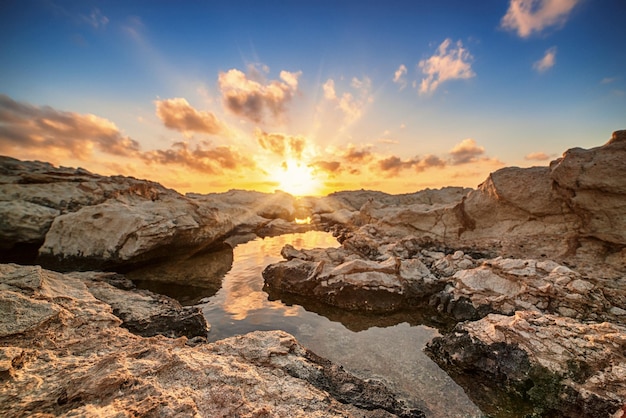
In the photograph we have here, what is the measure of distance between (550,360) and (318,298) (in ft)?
26.8

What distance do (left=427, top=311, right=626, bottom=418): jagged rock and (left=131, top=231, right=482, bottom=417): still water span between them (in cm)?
99

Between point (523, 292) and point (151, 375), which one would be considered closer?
point (151, 375)

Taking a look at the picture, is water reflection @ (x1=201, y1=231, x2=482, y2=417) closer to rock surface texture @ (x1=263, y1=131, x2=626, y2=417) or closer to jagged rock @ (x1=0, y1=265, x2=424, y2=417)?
rock surface texture @ (x1=263, y1=131, x2=626, y2=417)

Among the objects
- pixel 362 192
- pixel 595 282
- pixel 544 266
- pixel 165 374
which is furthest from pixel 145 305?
pixel 362 192

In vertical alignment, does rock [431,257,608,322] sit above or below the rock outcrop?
below

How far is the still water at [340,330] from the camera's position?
6.63 m

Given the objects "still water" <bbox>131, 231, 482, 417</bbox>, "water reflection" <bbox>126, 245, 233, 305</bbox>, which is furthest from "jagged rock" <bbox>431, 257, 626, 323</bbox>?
"water reflection" <bbox>126, 245, 233, 305</bbox>

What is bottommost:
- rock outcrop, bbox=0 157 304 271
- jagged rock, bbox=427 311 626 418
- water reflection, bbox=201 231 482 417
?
water reflection, bbox=201 231 482 417

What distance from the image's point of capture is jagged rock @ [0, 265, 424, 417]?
3.48 metres

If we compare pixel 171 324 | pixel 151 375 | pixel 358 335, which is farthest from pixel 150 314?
pixel 358 335

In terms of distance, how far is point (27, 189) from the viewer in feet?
52.1

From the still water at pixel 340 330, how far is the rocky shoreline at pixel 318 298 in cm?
73

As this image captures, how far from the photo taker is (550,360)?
5.93m

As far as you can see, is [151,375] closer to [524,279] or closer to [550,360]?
[550,360]
